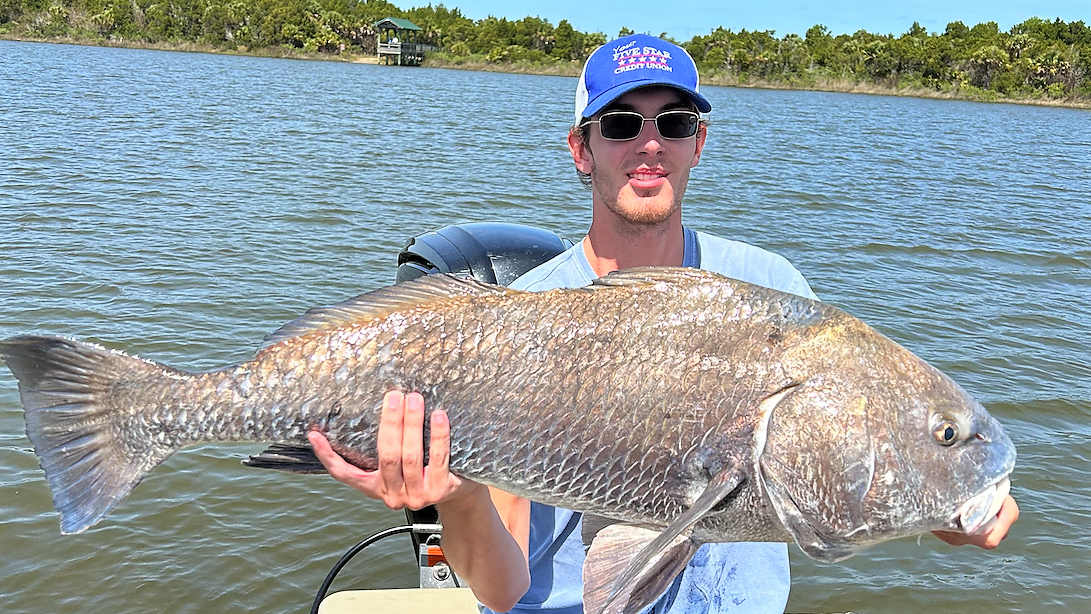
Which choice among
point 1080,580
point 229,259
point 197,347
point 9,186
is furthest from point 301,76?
point 1080,580

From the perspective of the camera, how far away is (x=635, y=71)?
3.24 metres

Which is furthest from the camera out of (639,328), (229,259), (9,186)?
(9,186)

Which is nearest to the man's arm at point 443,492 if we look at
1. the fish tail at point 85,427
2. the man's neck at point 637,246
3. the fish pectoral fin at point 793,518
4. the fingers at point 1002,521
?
the fish tail at point 85,427

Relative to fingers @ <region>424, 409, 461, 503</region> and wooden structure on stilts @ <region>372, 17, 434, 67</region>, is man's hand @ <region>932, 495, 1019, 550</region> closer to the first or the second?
fingers @ <region>424, 409, 461, 503</region>

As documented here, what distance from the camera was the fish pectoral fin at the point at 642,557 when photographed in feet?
7.07

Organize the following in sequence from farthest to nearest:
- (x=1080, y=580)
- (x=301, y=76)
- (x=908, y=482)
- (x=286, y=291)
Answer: (x=301, y=76) → (x=286, y=291) → (x=1080, y=580) → (x=908, y=482)

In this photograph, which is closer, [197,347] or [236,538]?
[236,538]

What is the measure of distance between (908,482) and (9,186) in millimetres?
16121

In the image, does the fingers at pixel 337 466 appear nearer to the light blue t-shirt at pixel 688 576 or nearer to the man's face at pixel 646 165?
the light blue t-shirt at pixel 688 576

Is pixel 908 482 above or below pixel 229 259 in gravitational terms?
above

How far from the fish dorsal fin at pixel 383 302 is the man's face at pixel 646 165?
95cm

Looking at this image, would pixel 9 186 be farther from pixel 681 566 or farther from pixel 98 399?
pixel 681 566

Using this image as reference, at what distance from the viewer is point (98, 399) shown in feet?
7.74

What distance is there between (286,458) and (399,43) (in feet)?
296
